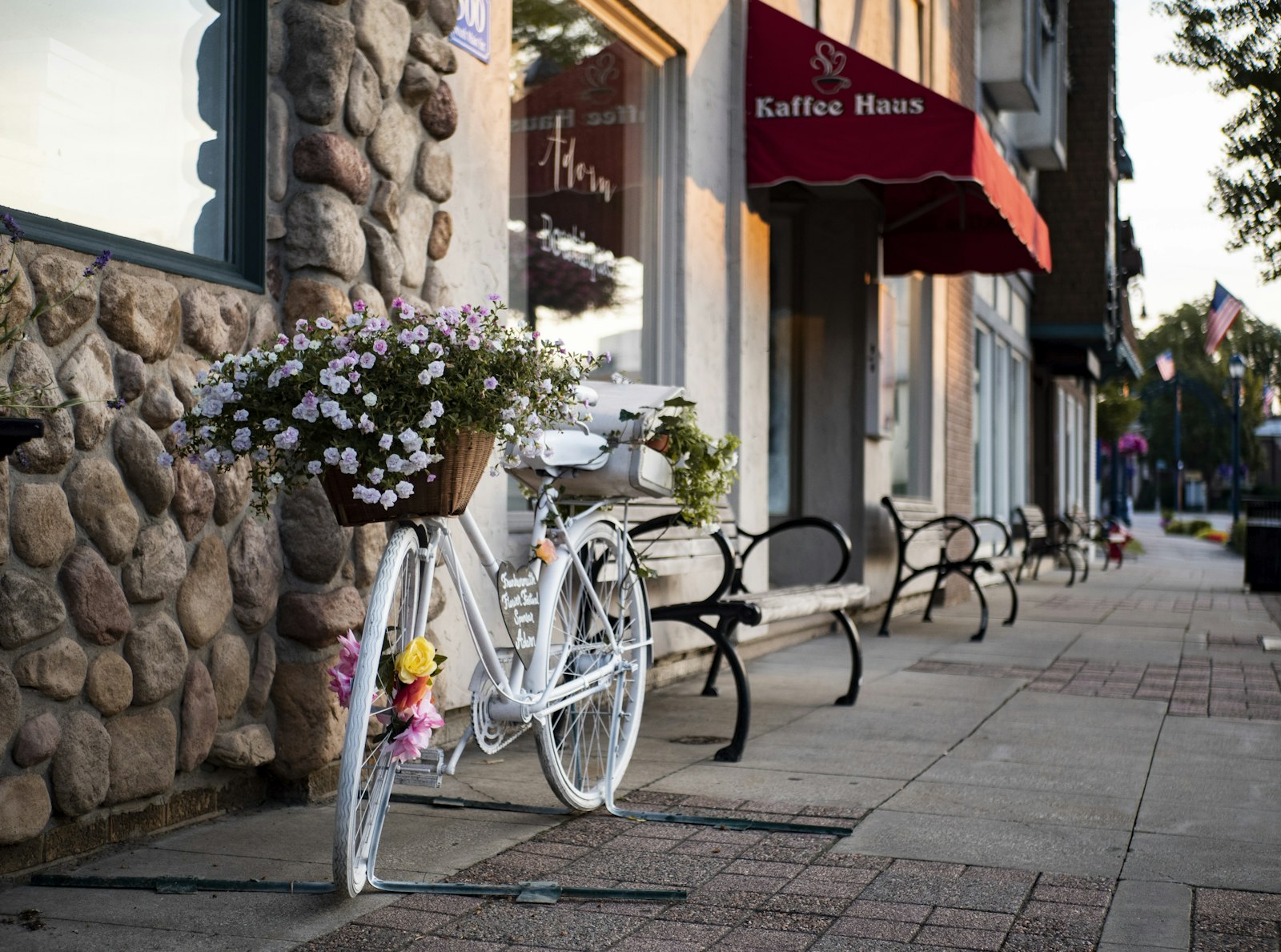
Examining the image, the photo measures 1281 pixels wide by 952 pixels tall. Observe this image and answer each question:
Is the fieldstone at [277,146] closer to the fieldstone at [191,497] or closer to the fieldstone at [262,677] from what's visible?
the fieldstone at [191,497]

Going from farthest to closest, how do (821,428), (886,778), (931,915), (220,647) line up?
(821,428)
(886,778)
(220,647)
(931,915)

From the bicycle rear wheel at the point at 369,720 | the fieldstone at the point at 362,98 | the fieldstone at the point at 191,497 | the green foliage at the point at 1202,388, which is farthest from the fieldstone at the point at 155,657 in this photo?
the green foliage at the point at 1202,388

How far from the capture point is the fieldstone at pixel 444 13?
16.3 feet

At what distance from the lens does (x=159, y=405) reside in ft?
12.6

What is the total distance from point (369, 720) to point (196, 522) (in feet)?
3.11

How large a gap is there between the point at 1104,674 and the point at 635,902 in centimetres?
528

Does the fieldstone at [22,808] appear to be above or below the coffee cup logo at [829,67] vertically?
below

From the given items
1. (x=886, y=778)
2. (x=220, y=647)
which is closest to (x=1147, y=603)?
(x=886, y=778)

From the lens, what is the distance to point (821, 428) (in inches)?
417

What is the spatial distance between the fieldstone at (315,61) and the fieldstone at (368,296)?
1.69ft

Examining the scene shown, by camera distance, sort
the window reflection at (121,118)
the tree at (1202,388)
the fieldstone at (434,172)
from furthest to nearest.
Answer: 1. the tree at (1202,388)
2. the fieldstone at (434,172)
3. the window reflection at (121,118)

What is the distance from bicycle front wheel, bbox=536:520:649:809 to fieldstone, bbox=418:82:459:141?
4.96 ft

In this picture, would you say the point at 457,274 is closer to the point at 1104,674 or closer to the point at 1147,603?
the point at 1104,674

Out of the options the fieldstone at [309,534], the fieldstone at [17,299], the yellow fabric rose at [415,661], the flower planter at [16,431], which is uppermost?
the fieldstone at [17,299]
